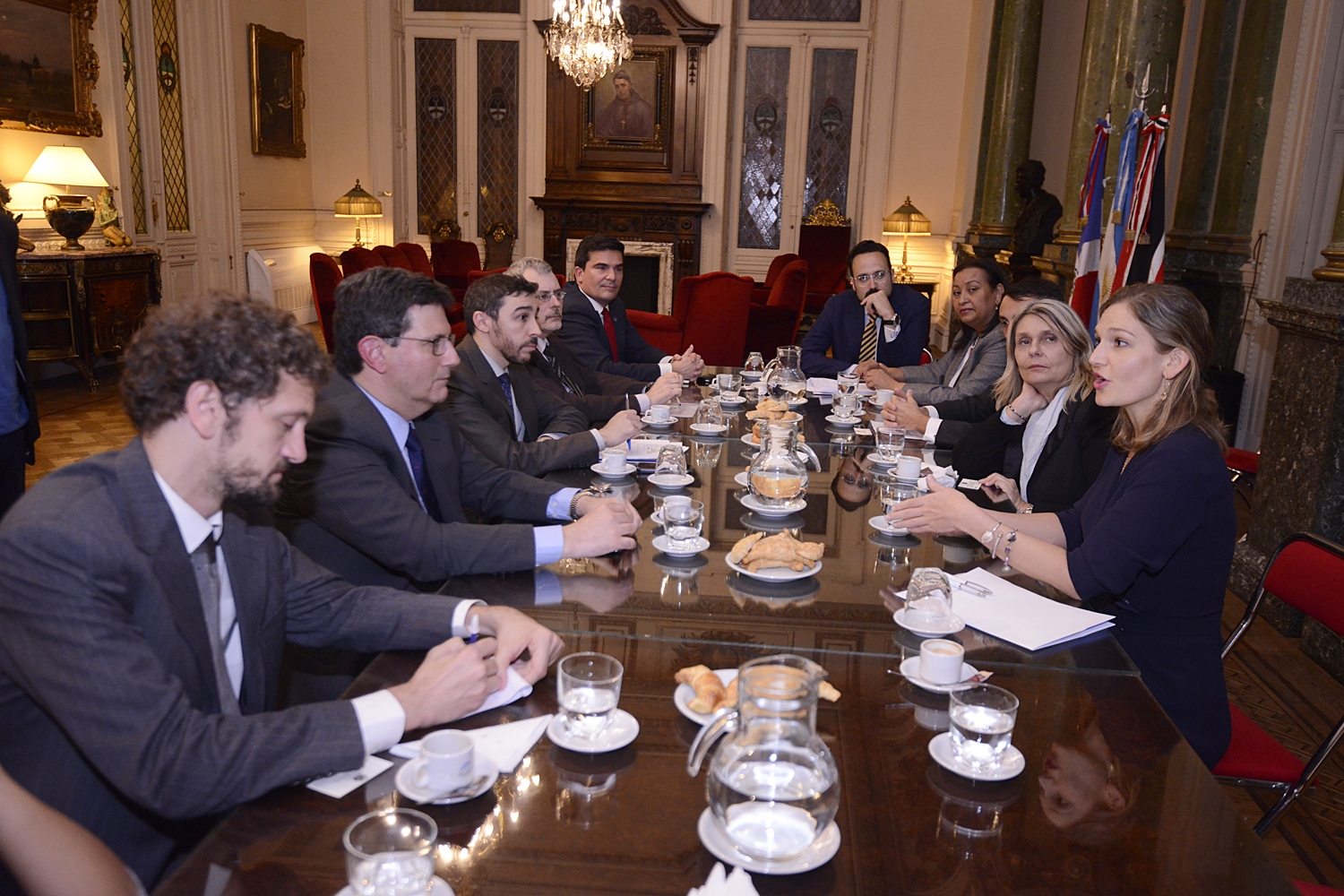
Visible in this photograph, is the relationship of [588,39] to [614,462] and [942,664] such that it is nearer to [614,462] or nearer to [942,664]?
[614,462]

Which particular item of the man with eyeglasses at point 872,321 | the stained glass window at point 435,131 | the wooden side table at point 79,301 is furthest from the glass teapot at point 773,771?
the stained glass window at point 435,131

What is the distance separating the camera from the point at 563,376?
14.3 ft

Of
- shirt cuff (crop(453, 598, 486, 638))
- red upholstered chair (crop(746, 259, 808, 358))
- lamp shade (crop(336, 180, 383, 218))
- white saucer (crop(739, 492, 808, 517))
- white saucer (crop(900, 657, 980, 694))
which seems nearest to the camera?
white saucer (crop(900, 657, 980, 694))

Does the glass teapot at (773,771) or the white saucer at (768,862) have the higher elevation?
the glass teapot at (773,771)

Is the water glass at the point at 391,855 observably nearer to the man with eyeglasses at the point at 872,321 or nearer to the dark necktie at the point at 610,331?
the dark necktie at the point at 610,331

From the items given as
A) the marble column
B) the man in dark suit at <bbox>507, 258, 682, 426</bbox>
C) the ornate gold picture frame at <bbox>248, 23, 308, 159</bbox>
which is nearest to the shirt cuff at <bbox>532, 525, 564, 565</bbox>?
the man in dark suit at <bbox>507, 258, 682, 426</bbox>

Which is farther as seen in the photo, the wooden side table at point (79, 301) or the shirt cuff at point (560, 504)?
the wooden side table at point (79, 301)

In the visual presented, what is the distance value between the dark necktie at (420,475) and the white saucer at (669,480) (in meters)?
0.57

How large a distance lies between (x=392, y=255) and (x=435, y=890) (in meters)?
8.19

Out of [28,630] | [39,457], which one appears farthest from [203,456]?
[39,457]

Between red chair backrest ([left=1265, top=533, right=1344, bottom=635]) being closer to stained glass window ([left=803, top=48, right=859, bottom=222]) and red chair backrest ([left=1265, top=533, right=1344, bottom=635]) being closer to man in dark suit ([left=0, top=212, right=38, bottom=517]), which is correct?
man in dark suit ([left=0, top=212, right=38, bottom=517])

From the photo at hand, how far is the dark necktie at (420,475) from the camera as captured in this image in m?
2.42

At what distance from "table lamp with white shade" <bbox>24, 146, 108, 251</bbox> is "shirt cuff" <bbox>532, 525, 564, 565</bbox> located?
265 inches

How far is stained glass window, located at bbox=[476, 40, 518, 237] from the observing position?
1094cm
